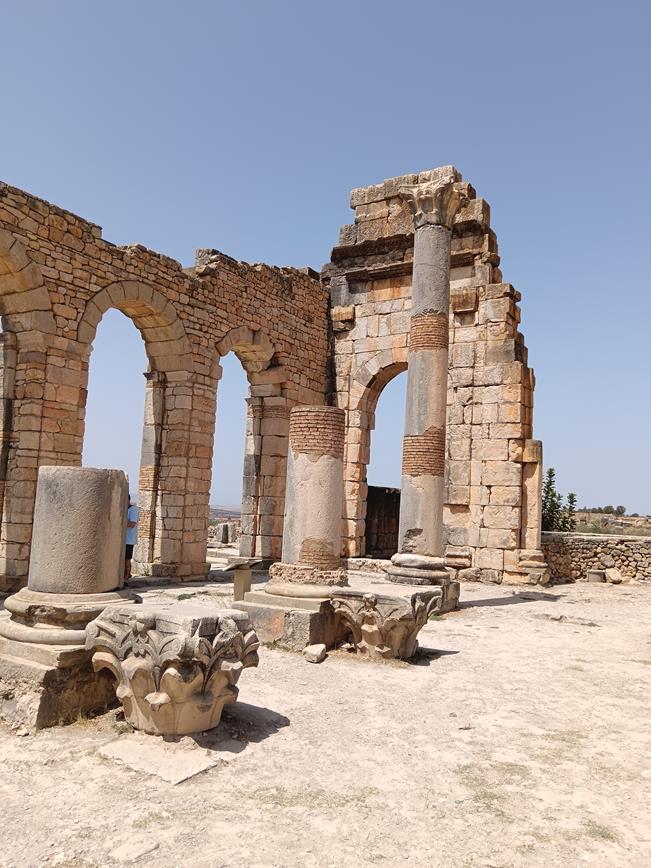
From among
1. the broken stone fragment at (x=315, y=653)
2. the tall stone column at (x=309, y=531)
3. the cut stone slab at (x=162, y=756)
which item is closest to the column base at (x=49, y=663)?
the cut stone slab at (x=162, y=756)

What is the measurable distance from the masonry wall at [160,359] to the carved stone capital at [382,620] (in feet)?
16.0

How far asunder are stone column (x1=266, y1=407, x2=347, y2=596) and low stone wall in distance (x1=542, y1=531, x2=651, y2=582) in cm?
853

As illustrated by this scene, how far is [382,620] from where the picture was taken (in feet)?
22.4

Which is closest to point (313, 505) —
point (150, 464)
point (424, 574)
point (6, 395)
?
point (424, 574)

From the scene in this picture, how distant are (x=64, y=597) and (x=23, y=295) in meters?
6.07

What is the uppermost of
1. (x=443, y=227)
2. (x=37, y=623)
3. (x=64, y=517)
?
(x=443, y=227)

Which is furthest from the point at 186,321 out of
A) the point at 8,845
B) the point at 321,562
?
the point at 8,845

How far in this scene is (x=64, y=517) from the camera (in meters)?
5.01

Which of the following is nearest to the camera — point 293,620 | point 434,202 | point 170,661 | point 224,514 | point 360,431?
point 170,661

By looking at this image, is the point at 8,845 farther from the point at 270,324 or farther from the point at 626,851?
the point at 270,324

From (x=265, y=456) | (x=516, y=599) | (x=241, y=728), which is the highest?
(x=265, y=456)

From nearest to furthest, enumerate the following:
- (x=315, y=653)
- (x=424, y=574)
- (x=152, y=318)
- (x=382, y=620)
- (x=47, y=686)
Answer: (x=47, y=686) → (x=315, y=653) → (x=382, y=620) → (x=424, y=574) → (x=152, y=318)

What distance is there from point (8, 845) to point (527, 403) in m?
11.9

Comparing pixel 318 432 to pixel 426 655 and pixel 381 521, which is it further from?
pixel 381 521
